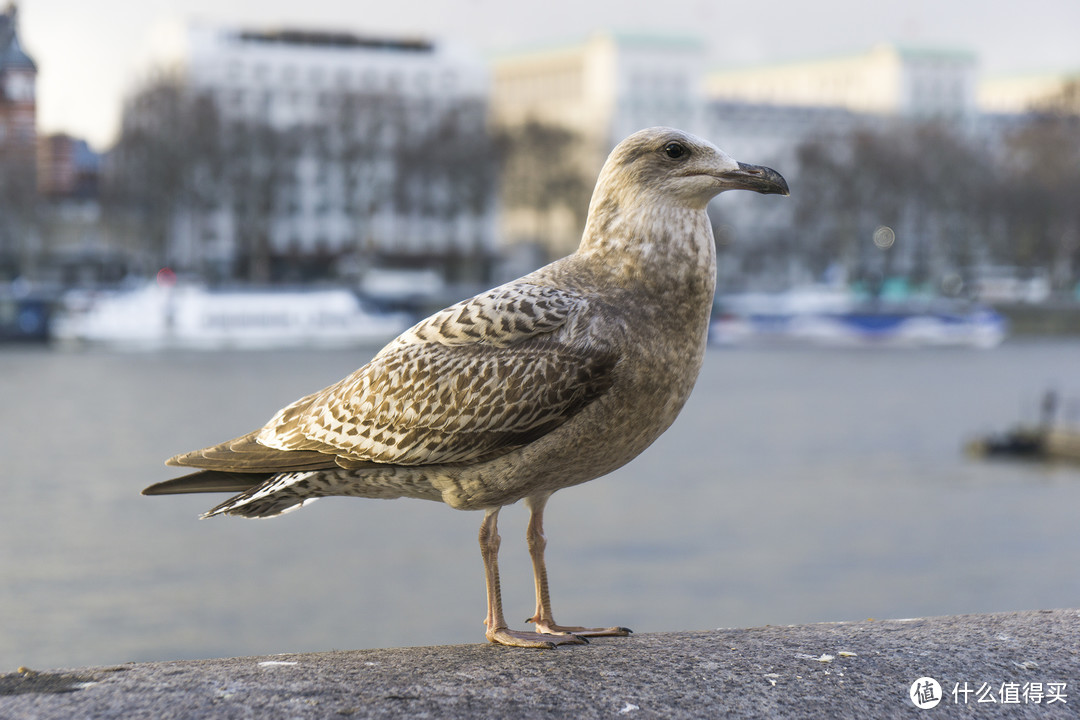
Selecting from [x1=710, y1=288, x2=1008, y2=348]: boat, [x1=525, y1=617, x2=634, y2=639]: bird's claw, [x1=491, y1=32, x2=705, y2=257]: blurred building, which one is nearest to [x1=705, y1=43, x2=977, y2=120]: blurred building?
[x1=491, y1=32, x2=705, y2=257]: blurred building

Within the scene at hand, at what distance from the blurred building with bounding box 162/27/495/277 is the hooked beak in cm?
5601

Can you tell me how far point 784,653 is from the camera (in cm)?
325

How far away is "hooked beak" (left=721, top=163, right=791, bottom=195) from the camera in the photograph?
3.05 m

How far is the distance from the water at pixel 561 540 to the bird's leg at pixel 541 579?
42.2 ft

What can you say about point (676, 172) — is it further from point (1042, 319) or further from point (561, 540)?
point (1042, 319)

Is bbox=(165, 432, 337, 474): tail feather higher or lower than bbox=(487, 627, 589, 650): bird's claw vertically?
higher

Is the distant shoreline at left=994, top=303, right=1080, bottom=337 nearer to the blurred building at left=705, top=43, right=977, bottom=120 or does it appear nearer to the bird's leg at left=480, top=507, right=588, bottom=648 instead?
the blurred building at left=705, top=43, right=977, bottom=120

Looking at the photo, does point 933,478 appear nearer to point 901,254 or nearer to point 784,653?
point 784,653

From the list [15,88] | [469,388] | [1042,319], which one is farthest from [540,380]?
[1042,319]

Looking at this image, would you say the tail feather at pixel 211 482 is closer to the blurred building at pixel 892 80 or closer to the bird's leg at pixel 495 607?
the bird's leg at pixel 495 607

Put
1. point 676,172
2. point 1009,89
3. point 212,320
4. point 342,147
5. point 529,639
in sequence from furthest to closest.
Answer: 1. point 1009,89
2. point 342,147
3. point 212,320
4. point 529,639
5. point 676,172

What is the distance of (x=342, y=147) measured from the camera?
64.4 metres

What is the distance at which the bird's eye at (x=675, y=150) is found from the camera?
122 inches

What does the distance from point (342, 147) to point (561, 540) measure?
46.0 m
